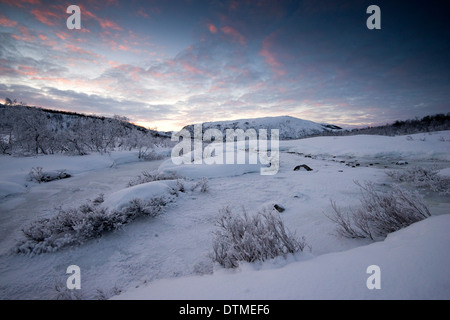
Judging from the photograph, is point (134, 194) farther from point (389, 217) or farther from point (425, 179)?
point (425, 179)

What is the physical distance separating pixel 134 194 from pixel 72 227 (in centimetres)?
121

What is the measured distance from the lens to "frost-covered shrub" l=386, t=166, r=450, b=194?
3871 millimetres

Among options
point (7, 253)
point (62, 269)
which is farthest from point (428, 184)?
point (7, 253)

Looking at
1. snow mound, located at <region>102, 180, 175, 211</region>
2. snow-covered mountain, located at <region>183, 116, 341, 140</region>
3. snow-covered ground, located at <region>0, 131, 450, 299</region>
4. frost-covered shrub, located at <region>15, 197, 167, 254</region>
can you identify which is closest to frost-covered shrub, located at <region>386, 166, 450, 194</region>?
snow-covered ground, located at <region>0, 131, 450, 299</region>

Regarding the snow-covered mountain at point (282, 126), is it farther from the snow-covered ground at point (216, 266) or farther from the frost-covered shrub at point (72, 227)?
the frost-covered shrub at point (72, 227)

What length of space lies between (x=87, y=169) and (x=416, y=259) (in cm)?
1399

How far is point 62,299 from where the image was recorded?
1798 mm

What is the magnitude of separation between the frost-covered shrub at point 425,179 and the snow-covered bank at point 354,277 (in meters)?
3.33

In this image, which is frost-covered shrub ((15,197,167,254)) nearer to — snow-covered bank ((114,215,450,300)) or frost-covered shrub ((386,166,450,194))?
snow-covered bank ((114,215,450,300))

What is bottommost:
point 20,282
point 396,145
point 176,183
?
point 20,282

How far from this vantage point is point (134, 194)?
13.4 ft

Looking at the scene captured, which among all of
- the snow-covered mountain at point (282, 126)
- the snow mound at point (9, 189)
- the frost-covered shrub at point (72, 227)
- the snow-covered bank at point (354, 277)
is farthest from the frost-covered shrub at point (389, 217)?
the snow-covered mountain at point (282, 126)

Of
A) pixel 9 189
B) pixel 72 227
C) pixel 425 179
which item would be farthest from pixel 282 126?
pixel 72 227

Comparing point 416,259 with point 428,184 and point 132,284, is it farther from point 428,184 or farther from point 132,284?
point 428,184
